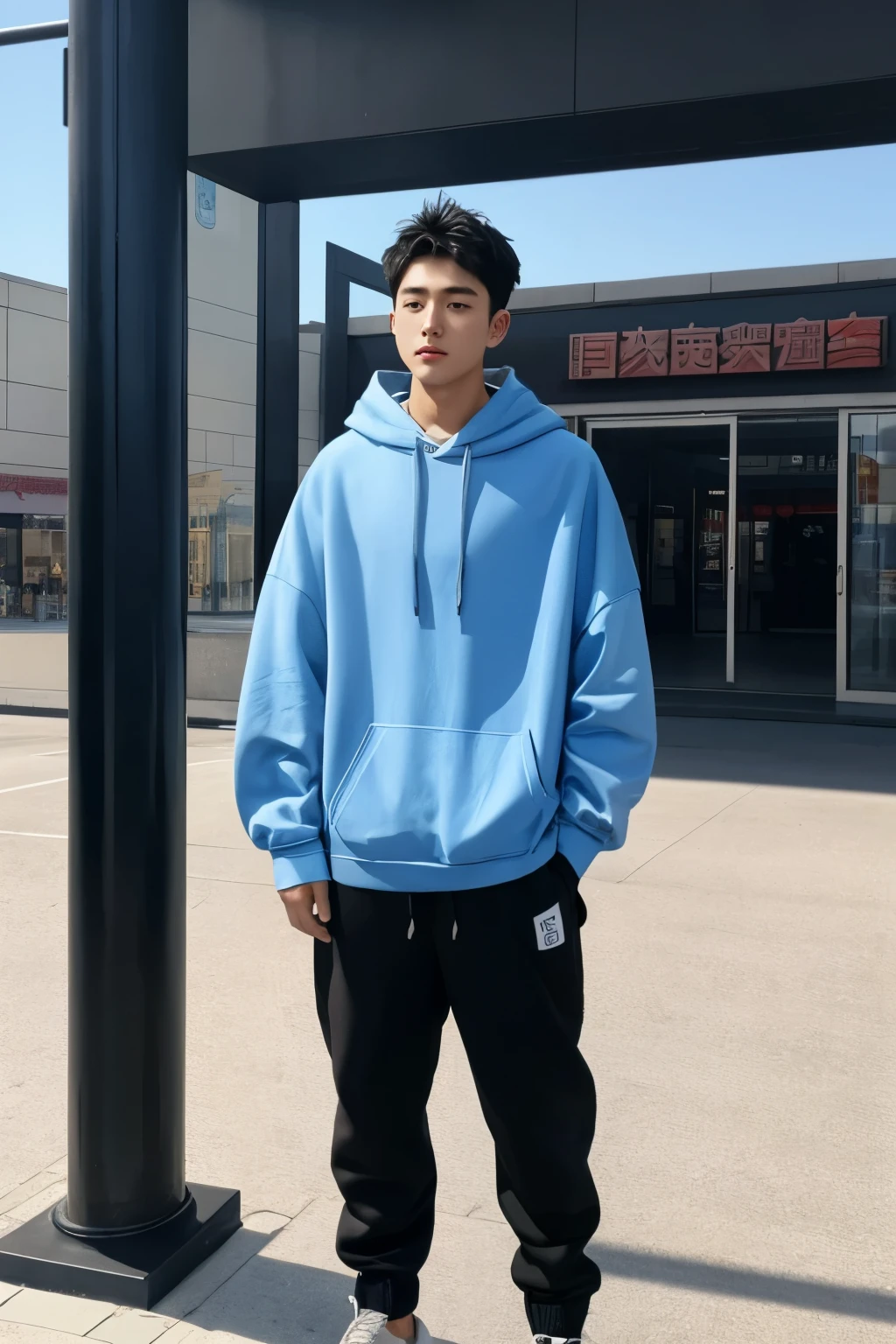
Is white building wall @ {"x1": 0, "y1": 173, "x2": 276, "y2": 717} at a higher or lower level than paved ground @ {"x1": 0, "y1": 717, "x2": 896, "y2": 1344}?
higher

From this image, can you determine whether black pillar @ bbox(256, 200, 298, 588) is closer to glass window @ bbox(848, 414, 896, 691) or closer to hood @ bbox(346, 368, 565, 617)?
glass window @ bbox(848, 414, 896, 691)

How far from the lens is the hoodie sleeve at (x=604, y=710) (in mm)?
1985

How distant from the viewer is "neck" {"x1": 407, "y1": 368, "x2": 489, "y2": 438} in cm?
211

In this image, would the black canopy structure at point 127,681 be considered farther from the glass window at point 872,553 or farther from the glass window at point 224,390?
the glass window at point 872,553

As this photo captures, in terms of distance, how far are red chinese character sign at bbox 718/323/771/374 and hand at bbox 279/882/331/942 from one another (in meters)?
12.1

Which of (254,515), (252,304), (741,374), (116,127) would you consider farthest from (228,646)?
(116,127)

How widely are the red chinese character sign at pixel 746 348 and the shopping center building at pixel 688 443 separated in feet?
0.06

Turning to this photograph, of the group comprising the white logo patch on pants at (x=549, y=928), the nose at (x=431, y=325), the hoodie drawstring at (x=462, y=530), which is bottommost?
the white logo patch on pants at (x=549, y=928)

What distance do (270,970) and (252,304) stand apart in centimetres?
Result: 796

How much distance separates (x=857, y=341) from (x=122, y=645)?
38.0 ft

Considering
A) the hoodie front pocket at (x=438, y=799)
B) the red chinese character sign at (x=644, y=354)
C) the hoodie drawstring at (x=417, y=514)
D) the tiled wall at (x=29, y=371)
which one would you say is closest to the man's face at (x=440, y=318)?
the hoodie drawstring at (x=417, y=514)

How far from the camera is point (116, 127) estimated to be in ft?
8.12

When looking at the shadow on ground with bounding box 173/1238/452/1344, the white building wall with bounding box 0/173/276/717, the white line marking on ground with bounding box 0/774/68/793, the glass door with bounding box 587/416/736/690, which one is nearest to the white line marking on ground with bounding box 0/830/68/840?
the white line marking on ground with bounding box 0/774/68/793

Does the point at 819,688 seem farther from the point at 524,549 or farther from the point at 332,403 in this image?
the point at 524,549
